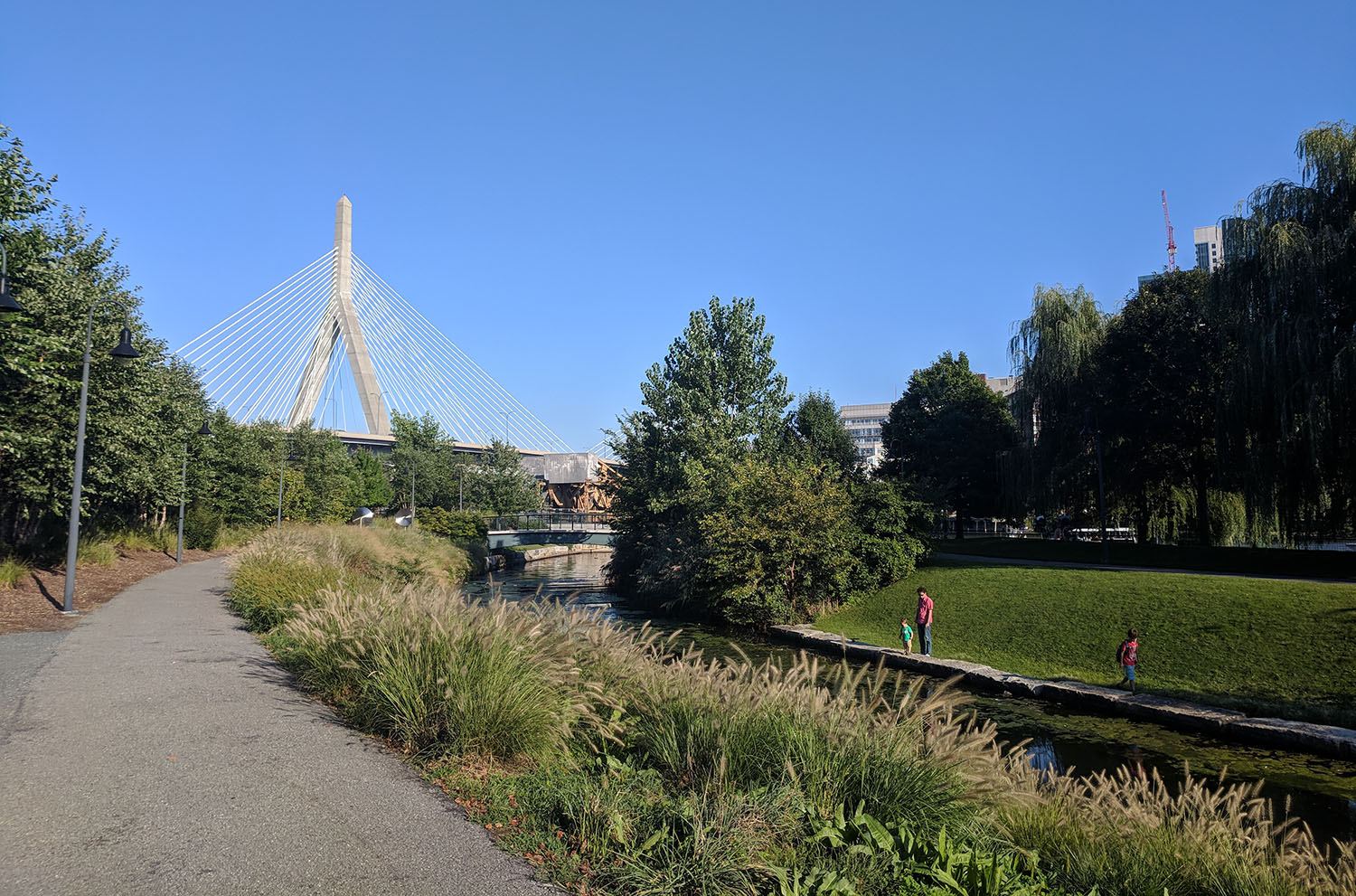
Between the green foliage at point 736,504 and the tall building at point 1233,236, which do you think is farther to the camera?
the green foliage at point 736,504

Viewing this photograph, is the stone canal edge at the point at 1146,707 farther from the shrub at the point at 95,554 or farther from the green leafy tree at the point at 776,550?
the shrub at the point at 95,554

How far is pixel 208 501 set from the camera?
4325 centimetres

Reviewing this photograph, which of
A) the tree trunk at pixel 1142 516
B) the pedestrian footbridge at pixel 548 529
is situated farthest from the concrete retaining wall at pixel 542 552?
the tree trunk at pixel 1142 516

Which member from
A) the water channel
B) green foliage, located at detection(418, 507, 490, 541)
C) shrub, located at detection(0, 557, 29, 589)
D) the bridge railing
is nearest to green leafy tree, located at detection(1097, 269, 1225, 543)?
the water channel

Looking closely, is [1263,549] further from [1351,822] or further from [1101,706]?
[1351,822]

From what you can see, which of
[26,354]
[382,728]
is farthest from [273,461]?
[382,728]

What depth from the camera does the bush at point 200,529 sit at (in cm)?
3950

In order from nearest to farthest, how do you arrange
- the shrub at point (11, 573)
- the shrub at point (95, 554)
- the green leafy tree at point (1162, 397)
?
the shrub at point (11, 573), the shrub at point (95, 554), the green leafy tree at point (1162, 397)

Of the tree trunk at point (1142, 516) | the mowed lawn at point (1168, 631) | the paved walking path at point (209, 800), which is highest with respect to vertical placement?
the tree trunk at point (1142, 516)

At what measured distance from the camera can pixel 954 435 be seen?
5288cm

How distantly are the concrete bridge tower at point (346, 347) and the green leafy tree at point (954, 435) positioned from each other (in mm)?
42823

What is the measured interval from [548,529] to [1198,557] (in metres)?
50.9

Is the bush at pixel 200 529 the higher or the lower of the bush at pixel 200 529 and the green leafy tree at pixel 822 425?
the lower

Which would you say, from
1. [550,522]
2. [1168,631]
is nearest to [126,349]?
[1168,631]
